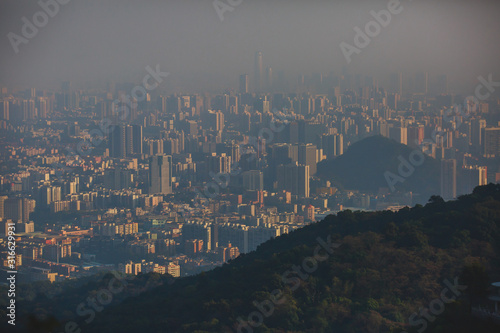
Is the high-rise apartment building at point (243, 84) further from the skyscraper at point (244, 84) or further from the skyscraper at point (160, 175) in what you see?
the skyscraper at point (160, 175)

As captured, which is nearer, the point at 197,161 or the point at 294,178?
the point at 294,178

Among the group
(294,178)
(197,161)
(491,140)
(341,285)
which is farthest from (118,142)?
(341,285)

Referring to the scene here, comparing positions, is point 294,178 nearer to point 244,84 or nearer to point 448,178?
point 448,178

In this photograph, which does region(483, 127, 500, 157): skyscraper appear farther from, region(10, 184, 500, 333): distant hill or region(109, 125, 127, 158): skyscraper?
region(10, 184, 500, 333): distant hill

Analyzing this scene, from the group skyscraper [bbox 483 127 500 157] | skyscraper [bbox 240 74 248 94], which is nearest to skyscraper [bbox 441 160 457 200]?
skyscraper [bbox 483 127 500 157]

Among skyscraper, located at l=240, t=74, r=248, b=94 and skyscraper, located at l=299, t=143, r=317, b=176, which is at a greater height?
skyscraper, located at l=240, t=74, r=248, b=94
